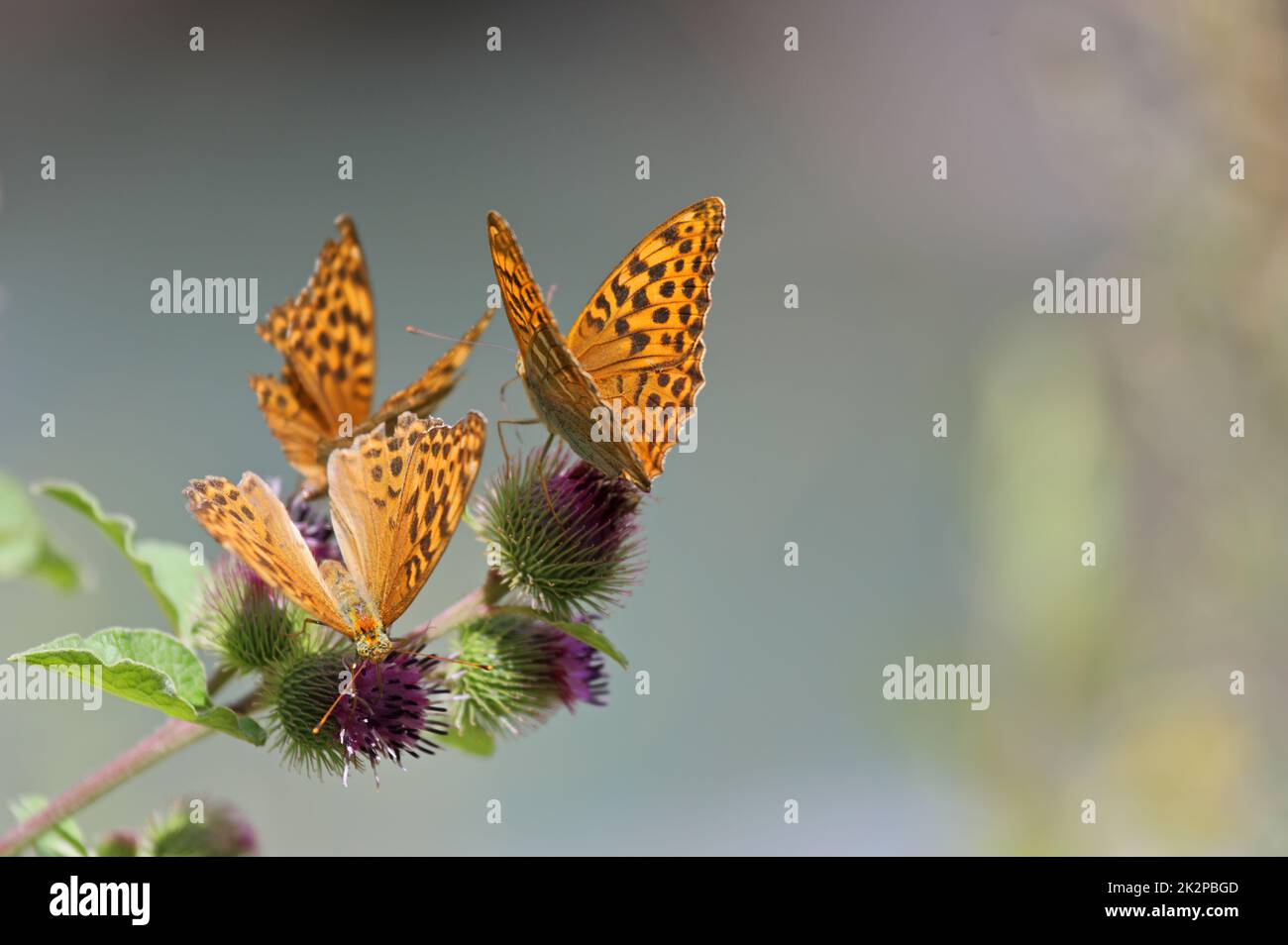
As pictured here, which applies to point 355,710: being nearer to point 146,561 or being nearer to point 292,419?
point 146,561

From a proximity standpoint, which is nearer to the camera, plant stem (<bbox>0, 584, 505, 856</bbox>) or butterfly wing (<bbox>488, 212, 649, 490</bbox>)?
plant stem (<bbox>0, 584, 505, 856</bbox>)

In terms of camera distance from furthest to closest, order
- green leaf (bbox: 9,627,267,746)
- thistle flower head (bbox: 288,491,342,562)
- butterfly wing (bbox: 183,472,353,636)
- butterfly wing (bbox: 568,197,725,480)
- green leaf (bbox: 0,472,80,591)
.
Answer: butterfly wing (bbox: 568,197,725,480) → thistle flower head (bbox: 288,491,342,562) → green leaf (bbox: 0,472,80,591) → butterfly wing (bbox: 183,472,353,636) → green leaf (bbox: 9,627,267,746)

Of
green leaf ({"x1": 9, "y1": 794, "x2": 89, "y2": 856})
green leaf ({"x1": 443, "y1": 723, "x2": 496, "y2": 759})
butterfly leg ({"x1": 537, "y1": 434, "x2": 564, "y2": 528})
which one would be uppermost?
butterfly leg ({"x1": 537, "y1": 434, "x2": 564, "y2": 528})

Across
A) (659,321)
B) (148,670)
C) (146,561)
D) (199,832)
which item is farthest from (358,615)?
(659,321)

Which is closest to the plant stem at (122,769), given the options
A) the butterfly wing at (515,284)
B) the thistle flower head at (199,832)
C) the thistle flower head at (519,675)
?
the thistle flower head at (519,675)

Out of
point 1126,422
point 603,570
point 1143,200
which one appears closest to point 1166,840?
point 1126,422

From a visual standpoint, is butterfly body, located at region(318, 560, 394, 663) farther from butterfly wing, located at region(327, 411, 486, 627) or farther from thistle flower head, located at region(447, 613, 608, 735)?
thistle flower head, located at region(447, 613, 608, 735)

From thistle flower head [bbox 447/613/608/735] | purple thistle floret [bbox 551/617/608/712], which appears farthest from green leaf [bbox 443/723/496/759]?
purple thistle floret [bbox 551/617/608/712]

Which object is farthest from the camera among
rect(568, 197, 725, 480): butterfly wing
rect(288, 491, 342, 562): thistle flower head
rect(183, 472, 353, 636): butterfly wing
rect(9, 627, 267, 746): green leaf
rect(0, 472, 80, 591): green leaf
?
rect(568, 197, 725, 480): butterfly wing

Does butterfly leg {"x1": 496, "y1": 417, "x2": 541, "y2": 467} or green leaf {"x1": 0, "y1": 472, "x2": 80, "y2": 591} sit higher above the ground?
butterfly leg {"x1": 496, "y1": 417, "x2": 541, "y2": 467}
